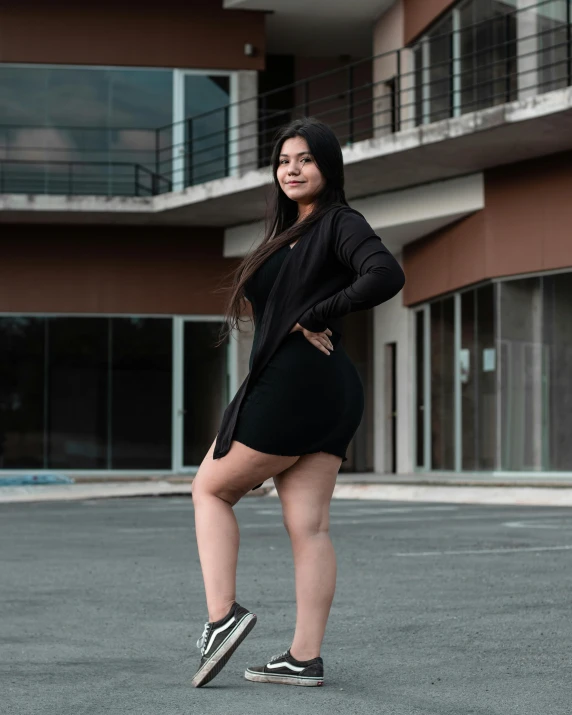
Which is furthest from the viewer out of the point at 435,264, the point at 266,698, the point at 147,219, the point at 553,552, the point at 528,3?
the point at 147,219

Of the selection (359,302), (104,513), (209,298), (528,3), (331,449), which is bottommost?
(104,513)

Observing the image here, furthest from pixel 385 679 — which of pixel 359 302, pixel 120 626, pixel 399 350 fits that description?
pixel 399 350

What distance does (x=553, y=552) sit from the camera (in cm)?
934

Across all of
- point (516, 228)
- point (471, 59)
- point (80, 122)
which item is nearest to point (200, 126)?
point (80, 122)

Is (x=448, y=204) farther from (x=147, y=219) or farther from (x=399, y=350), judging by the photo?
(x=147, y=219)

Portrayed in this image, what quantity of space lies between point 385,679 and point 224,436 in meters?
1.00

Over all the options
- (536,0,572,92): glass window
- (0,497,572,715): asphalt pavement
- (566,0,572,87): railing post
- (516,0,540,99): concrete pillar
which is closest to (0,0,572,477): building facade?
(516,0,540,99): concrete pillar

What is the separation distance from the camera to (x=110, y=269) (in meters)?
26.8

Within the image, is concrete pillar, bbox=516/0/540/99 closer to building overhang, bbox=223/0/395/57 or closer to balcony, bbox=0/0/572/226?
balcony, bbox=0/0/572/226

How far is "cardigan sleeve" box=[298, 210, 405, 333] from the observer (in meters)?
4.21

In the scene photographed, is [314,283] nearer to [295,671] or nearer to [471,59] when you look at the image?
[295,671]

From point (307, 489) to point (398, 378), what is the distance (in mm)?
21794

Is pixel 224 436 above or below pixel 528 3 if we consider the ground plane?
below

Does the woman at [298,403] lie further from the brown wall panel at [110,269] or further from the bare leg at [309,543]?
the brown wall panel at [110,269]
